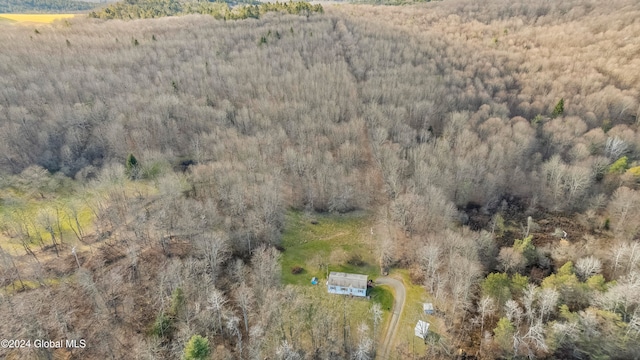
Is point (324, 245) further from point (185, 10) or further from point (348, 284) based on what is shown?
point (185, 10)

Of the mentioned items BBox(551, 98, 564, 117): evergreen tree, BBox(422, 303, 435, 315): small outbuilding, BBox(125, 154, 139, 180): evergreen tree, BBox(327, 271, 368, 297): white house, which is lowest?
BBox(422, 303, 435, 315): small outbuilding

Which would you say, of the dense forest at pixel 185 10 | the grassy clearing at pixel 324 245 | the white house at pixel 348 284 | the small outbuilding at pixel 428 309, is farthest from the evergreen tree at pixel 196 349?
the dense forest at pixel 185 10

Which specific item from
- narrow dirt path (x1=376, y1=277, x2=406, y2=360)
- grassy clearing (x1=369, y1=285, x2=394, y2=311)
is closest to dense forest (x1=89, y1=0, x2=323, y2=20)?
narrow dirt path (x1=376, y1=277, x2=406, y2=360)

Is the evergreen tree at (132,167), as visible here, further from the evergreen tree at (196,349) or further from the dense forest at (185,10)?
the dense forest at (185,10)

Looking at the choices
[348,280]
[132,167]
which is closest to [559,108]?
[348,280]

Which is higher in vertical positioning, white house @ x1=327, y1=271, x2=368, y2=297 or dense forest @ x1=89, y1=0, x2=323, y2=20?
dense forest @ x1=89, y1=0, x2=323, y2=20

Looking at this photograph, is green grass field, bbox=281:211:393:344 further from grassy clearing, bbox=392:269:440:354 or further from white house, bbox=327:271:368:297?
grassy clearing, bbox=392:269:440:354

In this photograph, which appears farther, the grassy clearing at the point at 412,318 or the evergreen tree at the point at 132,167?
the evergreen tree at the point at 132,167
